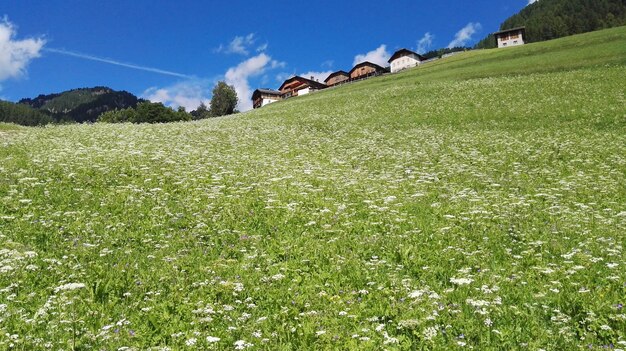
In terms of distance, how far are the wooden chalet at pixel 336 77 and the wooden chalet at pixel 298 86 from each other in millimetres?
10040

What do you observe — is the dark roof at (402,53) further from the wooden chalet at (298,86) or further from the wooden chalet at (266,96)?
the wooden chalet at (266,96)

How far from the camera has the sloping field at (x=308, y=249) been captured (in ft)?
19.7

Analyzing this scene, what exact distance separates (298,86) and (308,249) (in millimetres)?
140437

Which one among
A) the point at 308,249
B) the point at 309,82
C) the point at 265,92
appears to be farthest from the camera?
the point at 265,92

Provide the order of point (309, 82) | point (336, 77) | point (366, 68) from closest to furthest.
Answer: point (309, 82) < point (366, 68) < point (336, 77)

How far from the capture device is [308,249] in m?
9.04

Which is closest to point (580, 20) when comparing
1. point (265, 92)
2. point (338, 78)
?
point (338, 78)

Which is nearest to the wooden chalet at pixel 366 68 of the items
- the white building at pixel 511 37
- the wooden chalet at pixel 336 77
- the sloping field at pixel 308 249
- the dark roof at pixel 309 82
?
the wooden chalet at pixel 336 77

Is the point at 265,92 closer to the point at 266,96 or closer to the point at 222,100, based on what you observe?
the point at 266,96

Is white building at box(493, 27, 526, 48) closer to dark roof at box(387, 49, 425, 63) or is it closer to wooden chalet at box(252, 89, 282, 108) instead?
dark roof at box(387, 49, 425, 63)

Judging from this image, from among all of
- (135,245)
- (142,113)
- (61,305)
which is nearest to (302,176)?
(135,245)

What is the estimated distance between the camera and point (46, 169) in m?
14.3

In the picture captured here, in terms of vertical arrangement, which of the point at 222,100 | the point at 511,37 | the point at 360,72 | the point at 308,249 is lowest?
the point at 308,249

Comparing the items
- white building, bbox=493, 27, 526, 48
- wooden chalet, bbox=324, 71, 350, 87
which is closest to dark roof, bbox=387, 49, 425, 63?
wooden chalet, bbox=324, 71, 350, 87
